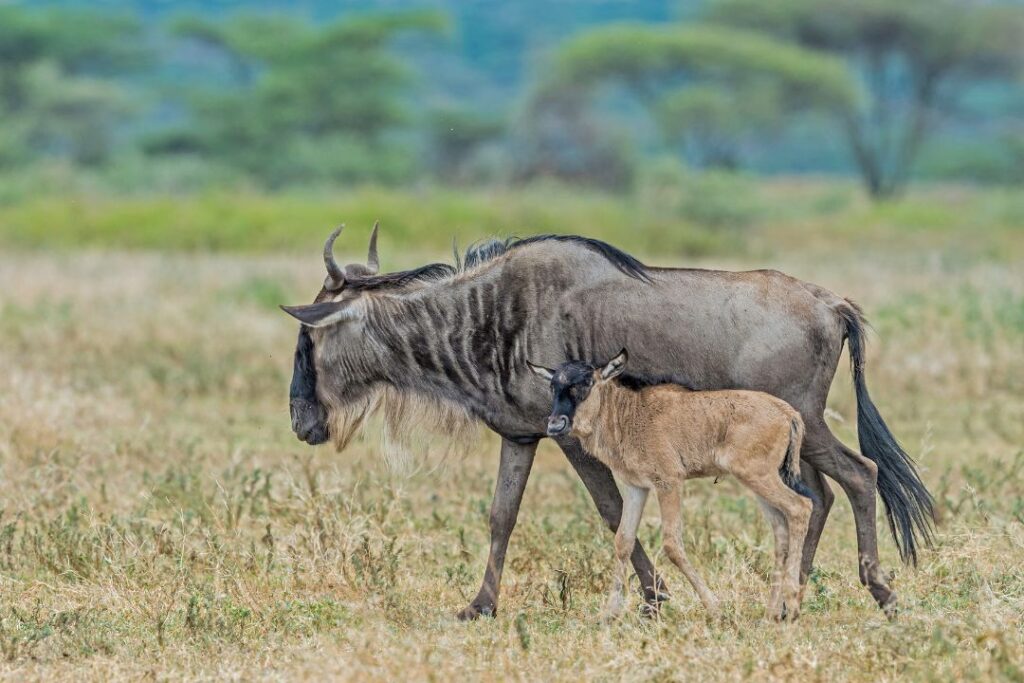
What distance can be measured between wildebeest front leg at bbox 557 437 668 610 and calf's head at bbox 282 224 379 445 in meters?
0.97

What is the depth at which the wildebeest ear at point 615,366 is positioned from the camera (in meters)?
5.80

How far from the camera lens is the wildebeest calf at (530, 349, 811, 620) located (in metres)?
5.75

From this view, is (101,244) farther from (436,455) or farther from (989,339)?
(436,455)

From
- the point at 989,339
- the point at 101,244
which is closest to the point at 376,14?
the point at 101,244

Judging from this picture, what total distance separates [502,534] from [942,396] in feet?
19.2

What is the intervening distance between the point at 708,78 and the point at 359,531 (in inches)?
1489

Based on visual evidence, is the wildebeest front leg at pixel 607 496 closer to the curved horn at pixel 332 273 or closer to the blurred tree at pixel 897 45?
the curved horn at pixel 332 273

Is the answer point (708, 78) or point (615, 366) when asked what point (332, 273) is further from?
point (708, 78)

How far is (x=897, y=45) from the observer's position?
4647cm

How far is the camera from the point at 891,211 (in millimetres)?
32719

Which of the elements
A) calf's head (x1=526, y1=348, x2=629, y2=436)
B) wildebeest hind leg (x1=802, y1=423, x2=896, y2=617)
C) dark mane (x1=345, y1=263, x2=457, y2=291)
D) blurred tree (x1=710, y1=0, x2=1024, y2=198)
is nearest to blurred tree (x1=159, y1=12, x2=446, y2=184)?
blurred tree (x1=710, y1=0, x2=1024, y2=198)

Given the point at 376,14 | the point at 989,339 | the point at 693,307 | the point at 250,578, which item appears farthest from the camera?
the point at 376,14

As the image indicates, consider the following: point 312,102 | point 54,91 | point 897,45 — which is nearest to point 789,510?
point 312,102

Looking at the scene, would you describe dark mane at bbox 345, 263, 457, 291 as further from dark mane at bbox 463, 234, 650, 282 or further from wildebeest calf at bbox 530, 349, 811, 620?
wildebeest calf at bbox 530, 349, 811, 620
